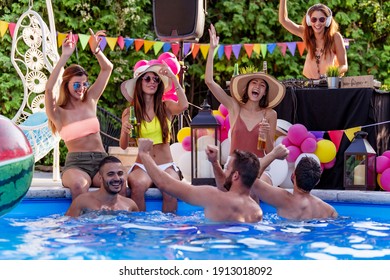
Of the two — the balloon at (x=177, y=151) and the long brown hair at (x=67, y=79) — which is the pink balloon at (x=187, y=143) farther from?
the long brown hair at (x=67, y=79)

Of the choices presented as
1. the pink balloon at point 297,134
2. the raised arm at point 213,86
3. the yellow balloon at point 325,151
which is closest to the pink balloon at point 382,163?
the yellow balloon at point 325,151

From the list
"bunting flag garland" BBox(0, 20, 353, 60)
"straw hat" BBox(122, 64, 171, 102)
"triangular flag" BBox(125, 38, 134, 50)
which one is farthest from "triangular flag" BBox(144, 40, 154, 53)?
"straw hat" BBox(122, 64, 171, 102)

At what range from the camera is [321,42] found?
7.84 m

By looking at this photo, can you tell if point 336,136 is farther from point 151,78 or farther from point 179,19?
point 179,19

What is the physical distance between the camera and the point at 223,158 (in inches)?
277

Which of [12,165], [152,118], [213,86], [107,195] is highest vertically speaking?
[213,86]

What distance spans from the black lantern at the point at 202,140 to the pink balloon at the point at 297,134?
902 millimetres

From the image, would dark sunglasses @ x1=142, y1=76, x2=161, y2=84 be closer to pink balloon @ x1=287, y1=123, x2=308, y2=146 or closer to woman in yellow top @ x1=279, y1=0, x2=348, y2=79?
pink balloon @ x1=287, y1=123, x2=308, y2=146

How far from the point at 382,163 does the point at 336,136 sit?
26.2 inches

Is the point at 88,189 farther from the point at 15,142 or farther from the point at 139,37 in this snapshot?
the point at 139,37

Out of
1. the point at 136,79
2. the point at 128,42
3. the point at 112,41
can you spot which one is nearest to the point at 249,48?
the point at 128,42

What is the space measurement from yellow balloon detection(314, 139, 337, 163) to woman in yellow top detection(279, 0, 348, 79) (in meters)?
0.94
